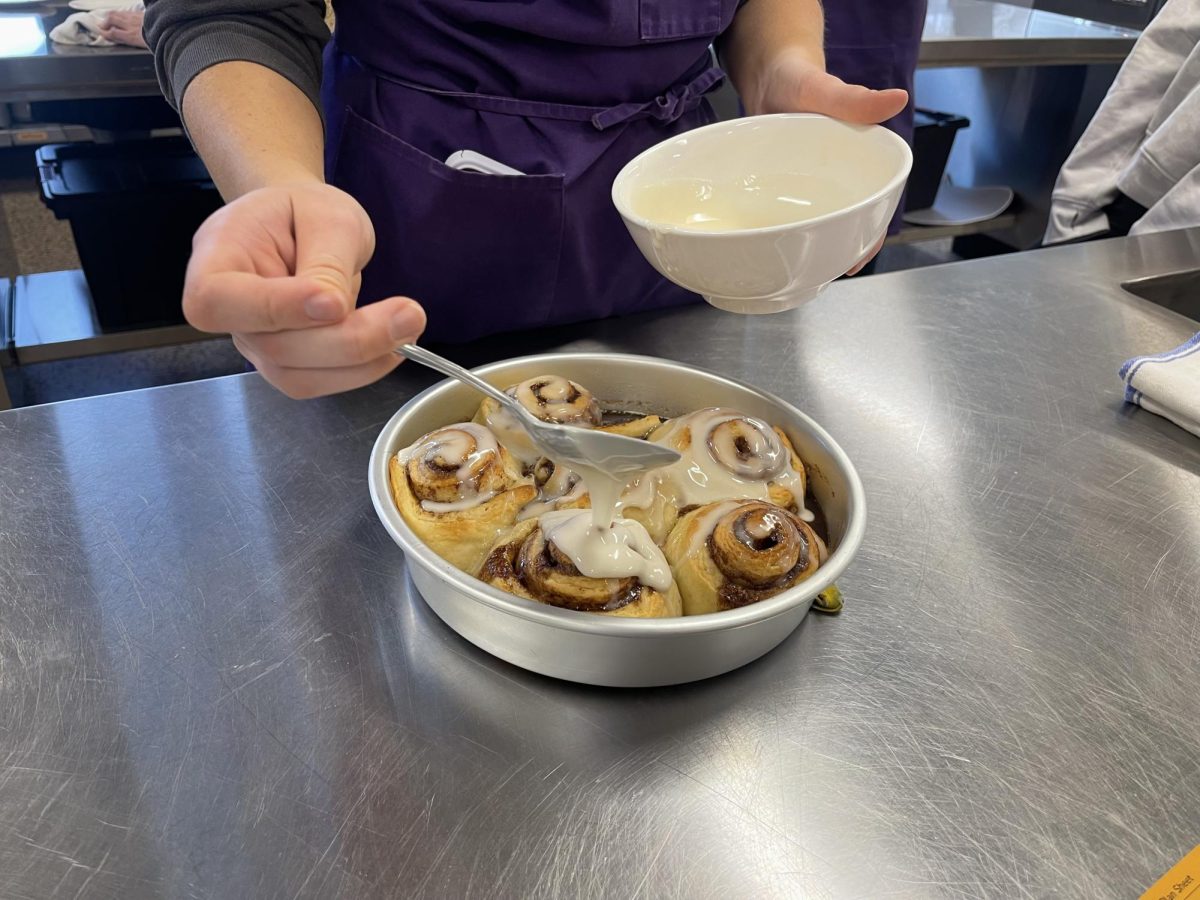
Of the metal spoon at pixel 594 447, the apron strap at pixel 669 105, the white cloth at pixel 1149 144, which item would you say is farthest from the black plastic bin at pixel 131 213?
the white cloth at pixel 1149 144

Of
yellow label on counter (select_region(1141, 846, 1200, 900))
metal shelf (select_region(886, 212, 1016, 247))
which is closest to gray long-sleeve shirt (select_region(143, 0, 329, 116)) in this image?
yellow label on counter (select_region(1141, 846, 1200, 900))

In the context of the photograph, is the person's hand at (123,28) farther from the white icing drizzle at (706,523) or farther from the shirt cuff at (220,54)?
the white icing drizzle at (706,523)

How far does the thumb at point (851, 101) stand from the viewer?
75cm

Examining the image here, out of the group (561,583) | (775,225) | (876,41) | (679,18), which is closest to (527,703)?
(561,583)

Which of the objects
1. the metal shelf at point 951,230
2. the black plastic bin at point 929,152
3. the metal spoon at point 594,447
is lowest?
the metal shelf at point 951,230

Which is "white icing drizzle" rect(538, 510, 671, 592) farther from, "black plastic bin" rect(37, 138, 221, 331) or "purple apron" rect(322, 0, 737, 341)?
"black plastic bin" rect(37, 138, 221, 331)

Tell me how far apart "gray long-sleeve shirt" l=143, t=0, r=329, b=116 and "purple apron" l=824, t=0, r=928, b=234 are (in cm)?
106

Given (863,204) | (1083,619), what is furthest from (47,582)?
(1083,619)

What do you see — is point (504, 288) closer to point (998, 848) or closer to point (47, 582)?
point (47, 582)

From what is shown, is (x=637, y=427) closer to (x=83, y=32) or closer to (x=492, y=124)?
(x=492, y=124)

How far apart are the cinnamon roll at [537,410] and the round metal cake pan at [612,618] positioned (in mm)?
45

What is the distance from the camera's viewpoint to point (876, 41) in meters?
1.57

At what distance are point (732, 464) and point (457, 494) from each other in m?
0.21

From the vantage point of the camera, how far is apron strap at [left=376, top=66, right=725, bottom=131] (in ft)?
2.90
